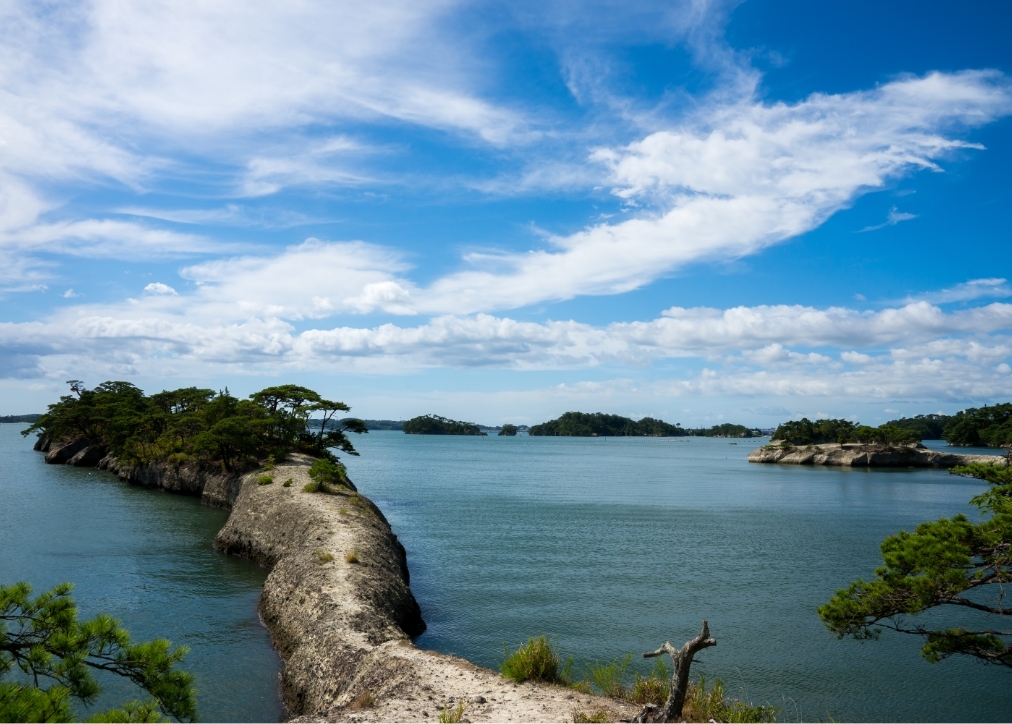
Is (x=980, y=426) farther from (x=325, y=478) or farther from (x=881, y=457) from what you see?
(x=325, y=478)

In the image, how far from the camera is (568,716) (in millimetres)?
10320

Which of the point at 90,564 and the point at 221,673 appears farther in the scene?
the point at 90,564

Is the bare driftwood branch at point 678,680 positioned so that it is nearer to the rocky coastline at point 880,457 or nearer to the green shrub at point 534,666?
the green shrub at point 534,666

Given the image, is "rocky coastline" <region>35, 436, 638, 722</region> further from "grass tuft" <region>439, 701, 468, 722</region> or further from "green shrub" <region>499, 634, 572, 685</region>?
"green shrub" <region>499, 634, 572, 685</region>

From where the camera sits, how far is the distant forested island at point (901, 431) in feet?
326

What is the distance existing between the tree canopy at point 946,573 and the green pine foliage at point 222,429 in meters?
35.9

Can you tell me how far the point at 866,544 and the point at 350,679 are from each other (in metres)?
30.0

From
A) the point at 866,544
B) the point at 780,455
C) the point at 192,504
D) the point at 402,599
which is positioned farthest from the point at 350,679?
the point at 780,455

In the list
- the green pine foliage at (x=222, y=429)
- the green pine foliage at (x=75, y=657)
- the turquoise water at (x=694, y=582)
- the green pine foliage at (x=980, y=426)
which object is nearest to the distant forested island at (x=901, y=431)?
the green pine foliage at (x=980, y=426)

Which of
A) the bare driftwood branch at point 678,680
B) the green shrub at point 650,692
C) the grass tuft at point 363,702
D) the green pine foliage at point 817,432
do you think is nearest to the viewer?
the bare driftwood branch at point 678,680

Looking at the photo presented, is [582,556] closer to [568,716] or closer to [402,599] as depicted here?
[402,599]

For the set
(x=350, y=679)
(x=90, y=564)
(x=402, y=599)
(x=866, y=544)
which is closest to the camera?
(x=350, y=679)

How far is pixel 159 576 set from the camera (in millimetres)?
23922

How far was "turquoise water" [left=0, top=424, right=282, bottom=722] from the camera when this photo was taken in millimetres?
14609
